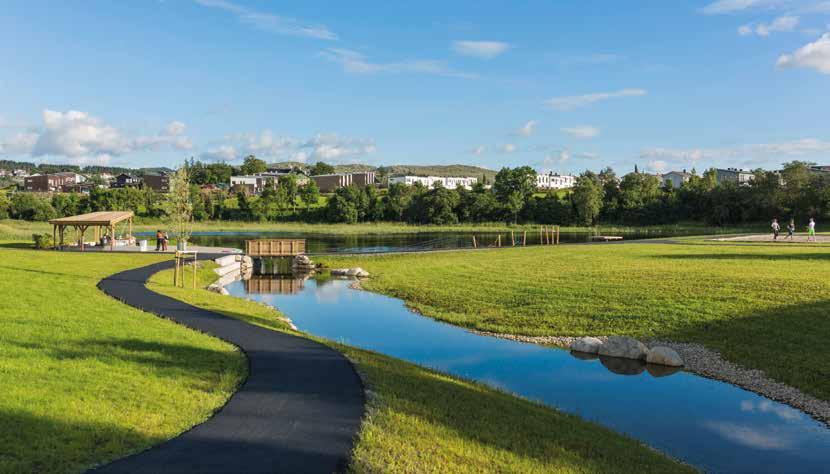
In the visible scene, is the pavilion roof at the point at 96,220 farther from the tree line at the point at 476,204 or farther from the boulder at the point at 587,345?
the tree line at the point at 476,204

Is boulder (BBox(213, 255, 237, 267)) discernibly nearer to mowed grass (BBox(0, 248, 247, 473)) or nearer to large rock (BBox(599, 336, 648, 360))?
mowed grass (BBox(0, 248, 247, 473))

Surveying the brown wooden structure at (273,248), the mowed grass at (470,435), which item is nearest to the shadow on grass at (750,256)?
the mowed grass at (470,435)

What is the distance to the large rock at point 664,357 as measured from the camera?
16.9 metres

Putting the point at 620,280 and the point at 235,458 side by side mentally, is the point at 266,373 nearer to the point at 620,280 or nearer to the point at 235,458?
the point at 235,458

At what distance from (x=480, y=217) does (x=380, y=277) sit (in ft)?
285

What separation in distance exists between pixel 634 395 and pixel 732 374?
3497mm

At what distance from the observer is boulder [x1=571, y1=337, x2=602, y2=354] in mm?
18188

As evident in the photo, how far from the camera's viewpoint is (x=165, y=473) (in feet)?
23.8

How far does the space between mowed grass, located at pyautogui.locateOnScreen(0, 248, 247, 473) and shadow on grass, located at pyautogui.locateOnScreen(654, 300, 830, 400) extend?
1359 cm

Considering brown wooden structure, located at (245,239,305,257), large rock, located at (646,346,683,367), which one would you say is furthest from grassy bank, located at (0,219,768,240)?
large rock, located at (646,346,683,367)

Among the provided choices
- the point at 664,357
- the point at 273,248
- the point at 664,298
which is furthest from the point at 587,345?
the point at 273,248

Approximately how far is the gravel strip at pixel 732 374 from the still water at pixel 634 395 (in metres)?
0.35

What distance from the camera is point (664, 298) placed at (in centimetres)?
2309

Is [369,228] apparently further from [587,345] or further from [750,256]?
[587,345]
